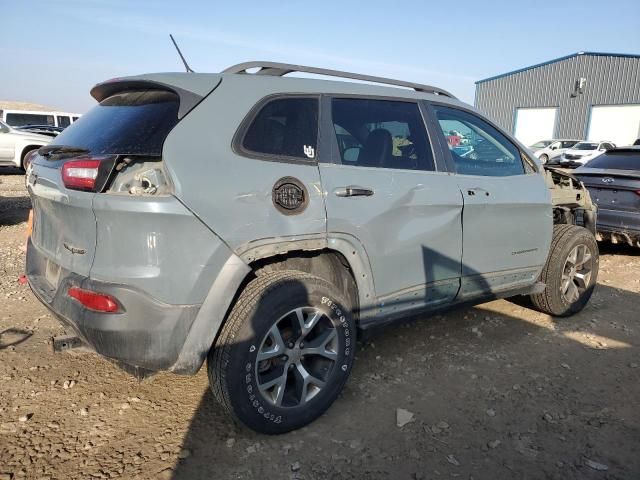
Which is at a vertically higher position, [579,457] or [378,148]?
[378,148]

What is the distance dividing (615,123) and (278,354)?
105 ft

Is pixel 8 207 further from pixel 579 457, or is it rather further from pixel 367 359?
pixel 579 457

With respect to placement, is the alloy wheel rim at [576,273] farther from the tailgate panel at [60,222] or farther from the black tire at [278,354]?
→ the tailgate panel at [60,222]

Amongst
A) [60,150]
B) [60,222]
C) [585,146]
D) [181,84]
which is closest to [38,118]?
[60,150]

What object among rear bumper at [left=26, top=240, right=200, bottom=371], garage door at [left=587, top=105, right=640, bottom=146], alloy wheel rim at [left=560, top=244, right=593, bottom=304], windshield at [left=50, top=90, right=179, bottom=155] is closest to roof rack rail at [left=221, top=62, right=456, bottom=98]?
windshield at [left=50, top=90, right=179, bottom=155]

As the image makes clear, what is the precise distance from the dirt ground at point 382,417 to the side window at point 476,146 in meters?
1.35

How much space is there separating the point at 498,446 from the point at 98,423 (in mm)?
2153

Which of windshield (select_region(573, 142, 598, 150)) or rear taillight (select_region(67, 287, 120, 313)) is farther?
windshield (select_region(573, 142, 598, 150))

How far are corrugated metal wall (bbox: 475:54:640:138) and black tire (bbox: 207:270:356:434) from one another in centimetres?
2730

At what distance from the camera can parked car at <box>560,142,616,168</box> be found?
22.4m

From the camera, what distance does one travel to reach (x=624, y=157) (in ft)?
21.6

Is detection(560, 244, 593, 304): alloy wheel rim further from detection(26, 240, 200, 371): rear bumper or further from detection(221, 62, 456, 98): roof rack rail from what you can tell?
detection(26, 240, 200, 371): rear bumper

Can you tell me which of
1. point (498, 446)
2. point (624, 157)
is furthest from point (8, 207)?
point (624, 157)

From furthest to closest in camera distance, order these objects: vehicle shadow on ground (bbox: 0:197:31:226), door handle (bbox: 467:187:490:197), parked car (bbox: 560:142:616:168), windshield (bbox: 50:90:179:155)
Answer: parked car (bbox: 560:142:616:168) < vehicle shadow on ground (bbox: 0:197:31:226) < door handle (bbox: 467:187:490:197) < windshield (bbox: 50:90:179:155)
